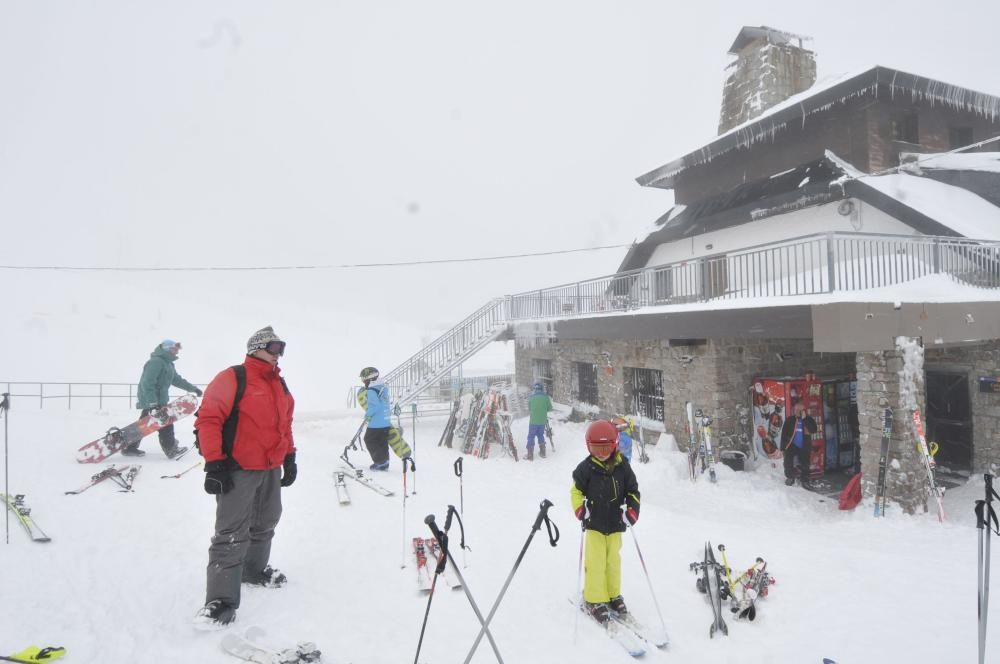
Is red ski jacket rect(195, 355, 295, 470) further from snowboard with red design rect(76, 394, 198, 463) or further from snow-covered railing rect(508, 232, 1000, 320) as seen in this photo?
snowboard with red design rect(76, 394, 198, 463)

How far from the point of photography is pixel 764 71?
16.5 metres

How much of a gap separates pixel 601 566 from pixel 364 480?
499cm

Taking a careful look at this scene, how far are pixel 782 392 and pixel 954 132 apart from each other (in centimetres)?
919

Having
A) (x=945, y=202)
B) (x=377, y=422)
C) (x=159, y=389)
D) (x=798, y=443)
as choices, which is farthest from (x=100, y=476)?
(x=945, y=202)

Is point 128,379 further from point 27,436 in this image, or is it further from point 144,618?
point 144,618

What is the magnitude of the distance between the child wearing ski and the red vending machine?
6.69 meters

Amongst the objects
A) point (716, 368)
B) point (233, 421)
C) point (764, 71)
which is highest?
point (764, 71)

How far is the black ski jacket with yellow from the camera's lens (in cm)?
437

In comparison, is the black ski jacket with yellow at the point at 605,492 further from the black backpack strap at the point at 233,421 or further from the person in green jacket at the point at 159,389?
the person in green jacket at the point at 159,389

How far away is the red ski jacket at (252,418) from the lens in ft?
13.0

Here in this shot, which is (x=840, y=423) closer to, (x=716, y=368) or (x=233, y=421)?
(x=716, y=368)

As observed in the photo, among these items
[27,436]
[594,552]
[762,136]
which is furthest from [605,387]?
[27,436]

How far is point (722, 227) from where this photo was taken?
14938 millimetres

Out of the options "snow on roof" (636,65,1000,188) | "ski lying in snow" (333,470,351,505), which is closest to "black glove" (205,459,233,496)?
"ski lying in snow" (333,470,351,505)
